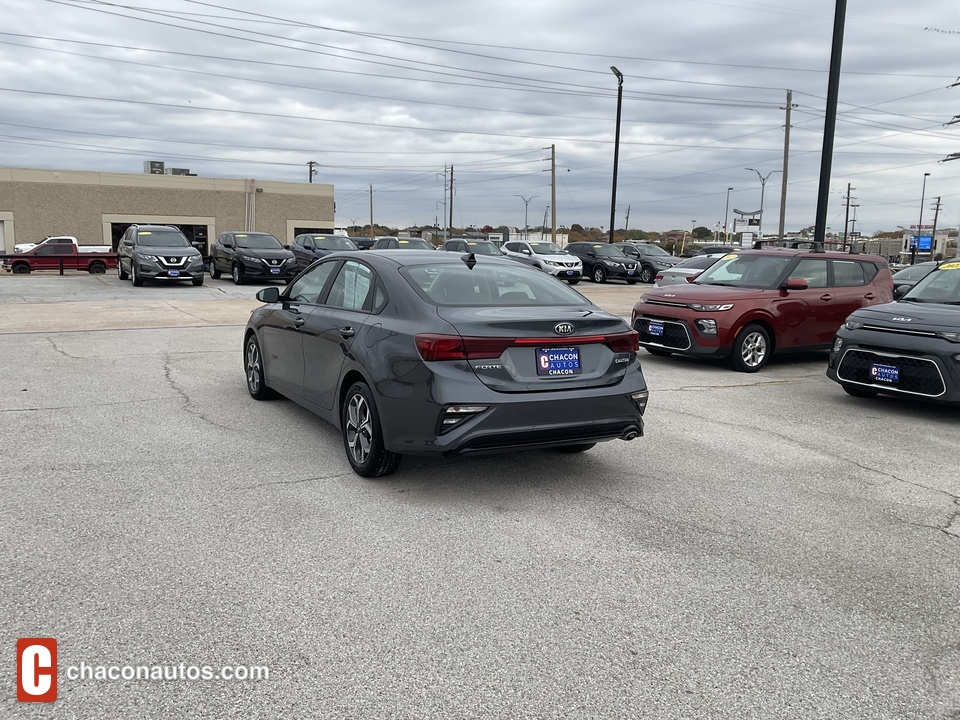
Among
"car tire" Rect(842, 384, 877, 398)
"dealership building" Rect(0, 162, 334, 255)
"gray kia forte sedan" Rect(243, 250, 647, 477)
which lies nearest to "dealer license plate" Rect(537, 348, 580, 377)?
"gray kia forte sedan" Rect(243, 250, 647, 477)

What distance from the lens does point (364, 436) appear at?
5.41 meters

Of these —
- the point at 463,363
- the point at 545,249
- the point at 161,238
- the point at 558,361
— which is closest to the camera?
the point at 463,363

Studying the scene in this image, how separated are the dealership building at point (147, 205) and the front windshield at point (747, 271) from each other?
45.4 meters

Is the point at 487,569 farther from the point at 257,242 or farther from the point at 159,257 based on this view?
the point at 257,242

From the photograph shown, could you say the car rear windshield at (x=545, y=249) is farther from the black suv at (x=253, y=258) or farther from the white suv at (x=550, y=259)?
the black suv at (x=253, y=258)

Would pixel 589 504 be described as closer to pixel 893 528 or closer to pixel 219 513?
pixel 893 528

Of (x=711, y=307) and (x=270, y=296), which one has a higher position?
(x=270, y=296)

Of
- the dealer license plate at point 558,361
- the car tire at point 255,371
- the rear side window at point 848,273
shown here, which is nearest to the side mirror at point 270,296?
the car tire at point 255,371

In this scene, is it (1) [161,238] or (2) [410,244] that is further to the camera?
(2) [410,244]

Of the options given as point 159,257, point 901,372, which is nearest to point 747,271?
point 901,372

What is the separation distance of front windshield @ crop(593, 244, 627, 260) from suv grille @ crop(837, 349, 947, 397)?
2420 cm

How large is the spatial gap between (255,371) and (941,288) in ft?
24.7

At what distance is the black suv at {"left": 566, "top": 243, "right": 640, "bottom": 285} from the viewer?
1257 inches

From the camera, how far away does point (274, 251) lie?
85.0 ft
